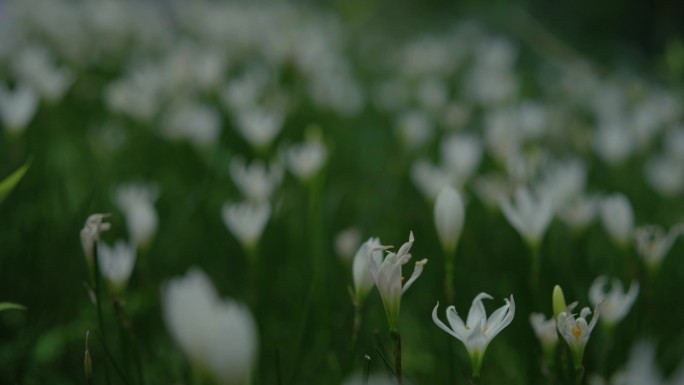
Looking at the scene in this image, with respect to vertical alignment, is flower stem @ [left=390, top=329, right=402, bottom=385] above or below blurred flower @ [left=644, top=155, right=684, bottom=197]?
above

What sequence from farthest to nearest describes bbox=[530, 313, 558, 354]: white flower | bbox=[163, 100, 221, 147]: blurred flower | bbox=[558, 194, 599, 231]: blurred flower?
bbox=[163, 100, 221, 147]: blurred flower
bbox=[558, 194, 599, 231]: blurred flower
bbox=[530, 313, 558, 354]: white flower

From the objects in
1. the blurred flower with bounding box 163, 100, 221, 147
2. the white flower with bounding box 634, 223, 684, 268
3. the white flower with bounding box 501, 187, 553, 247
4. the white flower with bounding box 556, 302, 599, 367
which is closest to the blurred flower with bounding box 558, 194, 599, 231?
the white flower with bounding box 634, 223, 684, 268

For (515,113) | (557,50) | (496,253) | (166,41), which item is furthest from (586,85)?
(166,41)

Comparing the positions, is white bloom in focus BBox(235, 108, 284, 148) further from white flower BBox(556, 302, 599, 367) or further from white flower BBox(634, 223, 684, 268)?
white flower BBox(556, 302, 599, 367)

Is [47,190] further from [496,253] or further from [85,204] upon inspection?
[496,253]

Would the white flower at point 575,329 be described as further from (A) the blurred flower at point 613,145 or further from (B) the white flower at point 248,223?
(A) the blurred flower at point 613,145

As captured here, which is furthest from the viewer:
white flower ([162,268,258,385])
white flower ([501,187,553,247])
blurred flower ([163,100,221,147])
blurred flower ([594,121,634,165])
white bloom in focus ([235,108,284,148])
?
blurred flower ([594,121,634,165])
